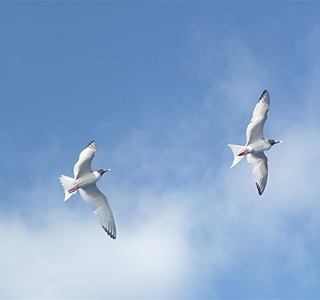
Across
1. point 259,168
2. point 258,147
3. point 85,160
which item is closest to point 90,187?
point 85,160

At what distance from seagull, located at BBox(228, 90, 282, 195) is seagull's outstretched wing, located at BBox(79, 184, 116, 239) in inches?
416

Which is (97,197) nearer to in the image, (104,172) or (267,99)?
(104,172)

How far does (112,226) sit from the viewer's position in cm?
5269

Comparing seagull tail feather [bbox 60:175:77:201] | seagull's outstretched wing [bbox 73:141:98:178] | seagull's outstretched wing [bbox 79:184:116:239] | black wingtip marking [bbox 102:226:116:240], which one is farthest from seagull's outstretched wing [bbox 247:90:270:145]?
seagull tail feather [bbox 60:175:77:201]

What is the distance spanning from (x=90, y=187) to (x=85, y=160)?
3296 millimetres

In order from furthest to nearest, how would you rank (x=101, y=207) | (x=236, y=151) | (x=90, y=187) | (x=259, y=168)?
1. (x=259, y=168)
2. (x=236, y=151)
3. (x=101, y=207)
4. (x=90, y=187)

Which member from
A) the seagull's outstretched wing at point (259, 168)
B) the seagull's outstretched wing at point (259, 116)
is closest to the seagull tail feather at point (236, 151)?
the seagull's outstretched wing at point (259, 116)

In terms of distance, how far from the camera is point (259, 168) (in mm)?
55531

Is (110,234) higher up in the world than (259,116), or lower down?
lower down

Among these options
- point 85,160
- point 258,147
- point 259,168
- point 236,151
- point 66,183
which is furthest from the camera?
point 259,168

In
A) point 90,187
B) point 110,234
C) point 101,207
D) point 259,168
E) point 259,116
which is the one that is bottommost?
point 110,234

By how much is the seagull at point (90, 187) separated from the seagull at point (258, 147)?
10686mm

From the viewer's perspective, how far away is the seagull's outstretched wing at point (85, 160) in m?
49.4

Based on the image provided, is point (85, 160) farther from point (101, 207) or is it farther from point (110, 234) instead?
point (110, 234)
